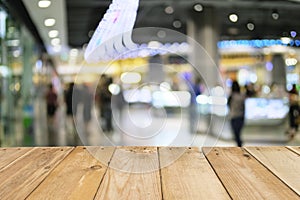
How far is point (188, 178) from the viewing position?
2.95 feet

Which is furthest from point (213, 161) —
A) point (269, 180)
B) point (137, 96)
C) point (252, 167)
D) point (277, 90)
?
point (277, 90)

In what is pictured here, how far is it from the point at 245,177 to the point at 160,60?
70 cm

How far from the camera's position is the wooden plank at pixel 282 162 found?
883 mm

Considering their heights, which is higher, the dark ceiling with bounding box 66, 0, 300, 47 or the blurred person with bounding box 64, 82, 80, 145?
the dark ceiling with bounding box 66, 0, 300, 47

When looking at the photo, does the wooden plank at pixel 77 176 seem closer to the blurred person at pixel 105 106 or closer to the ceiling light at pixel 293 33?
the blurred person at pixel 105 106

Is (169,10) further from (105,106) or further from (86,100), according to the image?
(105,106)

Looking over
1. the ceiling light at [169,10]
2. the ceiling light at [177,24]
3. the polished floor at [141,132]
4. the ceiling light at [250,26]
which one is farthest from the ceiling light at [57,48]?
the ceiling light at [250,26]

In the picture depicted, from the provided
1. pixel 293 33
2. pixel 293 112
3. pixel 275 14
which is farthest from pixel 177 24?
pixel 293 33

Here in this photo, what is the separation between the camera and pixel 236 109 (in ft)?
17.4

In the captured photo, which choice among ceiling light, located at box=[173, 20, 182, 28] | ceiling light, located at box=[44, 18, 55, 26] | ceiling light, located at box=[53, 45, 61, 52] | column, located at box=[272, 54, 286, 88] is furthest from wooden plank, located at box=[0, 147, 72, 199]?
ceiling light, located at box=[53, 45, 61, 52]

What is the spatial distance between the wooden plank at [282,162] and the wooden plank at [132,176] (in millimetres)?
314

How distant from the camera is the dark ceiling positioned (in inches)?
159

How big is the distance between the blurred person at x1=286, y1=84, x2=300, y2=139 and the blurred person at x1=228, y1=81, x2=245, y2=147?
971mm

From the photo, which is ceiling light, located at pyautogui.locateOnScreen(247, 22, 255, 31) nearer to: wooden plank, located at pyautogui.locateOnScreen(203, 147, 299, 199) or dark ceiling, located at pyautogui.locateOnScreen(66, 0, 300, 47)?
dark ceiling, located at pyautogui.locateOnScreen(66, 0, 300, 47)
